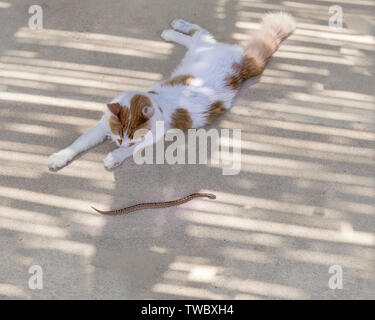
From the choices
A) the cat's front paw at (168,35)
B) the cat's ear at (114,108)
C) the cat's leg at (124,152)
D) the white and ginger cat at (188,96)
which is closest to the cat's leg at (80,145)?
the white and ginger cat at (188,96)

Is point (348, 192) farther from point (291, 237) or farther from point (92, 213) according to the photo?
point (92, 213)

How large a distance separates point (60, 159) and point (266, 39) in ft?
3.79

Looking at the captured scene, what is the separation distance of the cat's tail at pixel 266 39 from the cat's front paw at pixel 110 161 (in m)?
0.76

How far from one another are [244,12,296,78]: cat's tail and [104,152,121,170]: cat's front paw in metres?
0.76

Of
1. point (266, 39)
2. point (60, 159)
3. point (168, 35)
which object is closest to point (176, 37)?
point (168, 35)

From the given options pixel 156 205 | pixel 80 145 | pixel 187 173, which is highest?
pixel 80 145

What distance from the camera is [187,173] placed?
6.56ft

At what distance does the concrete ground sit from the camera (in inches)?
69.9

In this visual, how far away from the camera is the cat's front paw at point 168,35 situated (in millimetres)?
2342

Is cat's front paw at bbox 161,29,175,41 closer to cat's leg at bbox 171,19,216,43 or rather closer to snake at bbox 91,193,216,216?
cat's leg at bbox 171,19,216,43

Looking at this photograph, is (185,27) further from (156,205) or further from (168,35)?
(156,205)

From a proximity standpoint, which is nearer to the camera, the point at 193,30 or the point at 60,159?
the point at 60,159

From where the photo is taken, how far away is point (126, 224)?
1.87m

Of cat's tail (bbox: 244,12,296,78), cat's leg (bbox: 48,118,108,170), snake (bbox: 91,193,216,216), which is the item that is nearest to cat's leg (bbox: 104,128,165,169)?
cat's leg (bbox: 48,118,108,170)
